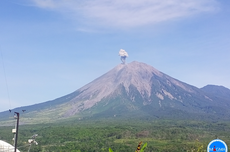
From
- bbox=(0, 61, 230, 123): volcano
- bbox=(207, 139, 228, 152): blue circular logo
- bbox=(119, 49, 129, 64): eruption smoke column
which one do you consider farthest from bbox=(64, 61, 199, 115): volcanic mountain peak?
bbox=(207, 139, 228, 152): blue circular logo

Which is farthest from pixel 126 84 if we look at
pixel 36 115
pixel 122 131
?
pixel 122 131

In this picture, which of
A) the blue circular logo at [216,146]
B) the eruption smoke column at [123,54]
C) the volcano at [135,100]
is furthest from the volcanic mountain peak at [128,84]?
the blue circular logo at [216,146]

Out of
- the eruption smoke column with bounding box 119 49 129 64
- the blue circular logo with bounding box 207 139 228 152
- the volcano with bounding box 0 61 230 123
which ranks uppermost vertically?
the eruption smoke column with bounding box 119 49 129 64

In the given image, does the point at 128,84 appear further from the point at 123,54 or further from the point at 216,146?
the point at 216,146

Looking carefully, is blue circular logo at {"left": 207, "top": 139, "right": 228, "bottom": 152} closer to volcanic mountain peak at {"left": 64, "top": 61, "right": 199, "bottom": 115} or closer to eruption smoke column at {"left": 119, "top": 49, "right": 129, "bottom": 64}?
volcanic mountain peak at {"left": 64, "top": 61, "right": 199, "bottom": 115}

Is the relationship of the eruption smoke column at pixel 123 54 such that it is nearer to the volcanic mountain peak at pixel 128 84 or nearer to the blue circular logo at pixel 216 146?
the volcanic mountain peak at pixel 128 84

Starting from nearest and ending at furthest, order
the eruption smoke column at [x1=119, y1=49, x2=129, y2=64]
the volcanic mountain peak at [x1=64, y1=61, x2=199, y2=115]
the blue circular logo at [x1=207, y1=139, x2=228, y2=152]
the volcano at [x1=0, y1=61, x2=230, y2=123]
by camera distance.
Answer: the blue circular logo at [x1=207, y1=139, x2=228, y2=152] < the volcano at [x1=0, y1=61, x2=230, y2=123] < the volcanic mountain peak at [x1=64, y1=61, x2=199, y2=115] < the eruption smoke column at [x1=119, y1=49, x2=129, y2=64]

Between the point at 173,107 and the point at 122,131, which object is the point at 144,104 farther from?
the point at 122,131

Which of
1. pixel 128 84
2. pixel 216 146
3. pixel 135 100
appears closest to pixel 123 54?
pixel 128 84
